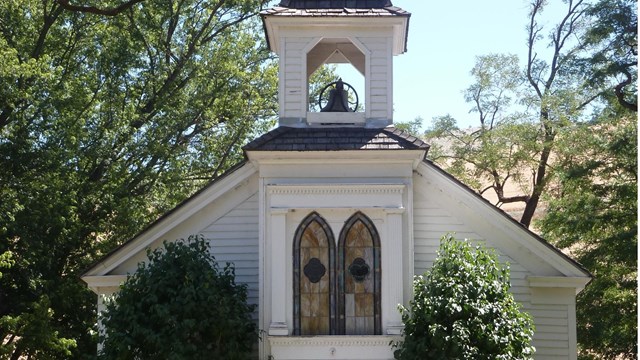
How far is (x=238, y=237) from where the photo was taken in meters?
16.9

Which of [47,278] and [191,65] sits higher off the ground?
[191,65]

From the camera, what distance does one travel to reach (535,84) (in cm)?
3484

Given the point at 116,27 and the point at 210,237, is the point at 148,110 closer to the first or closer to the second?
the point at 116,27

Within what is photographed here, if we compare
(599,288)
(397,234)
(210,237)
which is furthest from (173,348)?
(599,288)

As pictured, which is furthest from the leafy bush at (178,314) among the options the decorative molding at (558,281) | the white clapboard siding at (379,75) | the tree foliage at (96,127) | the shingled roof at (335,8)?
the tree foliage at (96,127)

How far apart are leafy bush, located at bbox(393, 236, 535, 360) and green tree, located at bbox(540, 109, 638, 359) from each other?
31.7ft

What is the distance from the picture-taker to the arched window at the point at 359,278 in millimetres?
15758

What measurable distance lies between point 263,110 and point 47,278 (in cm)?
887

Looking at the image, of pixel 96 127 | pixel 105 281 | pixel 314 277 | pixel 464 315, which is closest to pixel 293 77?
pixel 314 277

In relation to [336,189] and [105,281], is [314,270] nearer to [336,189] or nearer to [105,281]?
[336,189]

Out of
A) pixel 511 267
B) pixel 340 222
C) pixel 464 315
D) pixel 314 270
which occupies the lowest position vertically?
pixel 464 315

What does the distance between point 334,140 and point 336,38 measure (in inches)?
71.5

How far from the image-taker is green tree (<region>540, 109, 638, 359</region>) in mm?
24484

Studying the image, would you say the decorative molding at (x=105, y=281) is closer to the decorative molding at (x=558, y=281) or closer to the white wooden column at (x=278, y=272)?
the white wooden column at (x=278, y=272)
